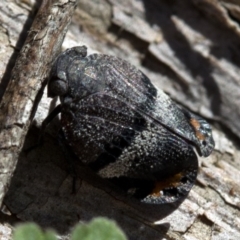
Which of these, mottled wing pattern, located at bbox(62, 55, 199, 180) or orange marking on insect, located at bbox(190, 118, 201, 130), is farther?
orange marking on insect, located at bbox(190, 118, 201, 130)

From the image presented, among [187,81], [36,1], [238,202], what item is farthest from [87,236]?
[187,81]

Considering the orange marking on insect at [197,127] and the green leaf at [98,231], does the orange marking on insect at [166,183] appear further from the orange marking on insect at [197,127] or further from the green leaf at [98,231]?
the green leaf at [98,231]

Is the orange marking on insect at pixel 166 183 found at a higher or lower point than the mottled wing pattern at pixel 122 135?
lower

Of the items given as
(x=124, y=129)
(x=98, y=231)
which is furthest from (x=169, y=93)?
(x=98, y=231)

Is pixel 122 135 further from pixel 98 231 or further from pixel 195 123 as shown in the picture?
pixel 98 231

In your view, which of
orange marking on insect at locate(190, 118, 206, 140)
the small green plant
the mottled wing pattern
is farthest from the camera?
orange marking on insect at locate(190, 118, 206, 140)

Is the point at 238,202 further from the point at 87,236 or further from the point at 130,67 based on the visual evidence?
the point at 87,236

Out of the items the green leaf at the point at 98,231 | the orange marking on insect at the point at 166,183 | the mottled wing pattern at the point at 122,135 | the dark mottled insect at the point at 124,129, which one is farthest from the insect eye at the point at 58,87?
the green leaf at the point at 98,231

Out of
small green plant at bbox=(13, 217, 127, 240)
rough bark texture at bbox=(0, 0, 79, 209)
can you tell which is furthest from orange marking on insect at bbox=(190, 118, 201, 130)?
small green plant at bbox=(13, 217, 127, 240)

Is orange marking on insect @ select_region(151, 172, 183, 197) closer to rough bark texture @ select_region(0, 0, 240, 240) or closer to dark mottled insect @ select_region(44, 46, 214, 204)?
dark mottled insect @ select_region(44, 46, 214, 204)

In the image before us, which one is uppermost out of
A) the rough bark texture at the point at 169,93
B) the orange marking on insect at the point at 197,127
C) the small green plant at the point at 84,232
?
the small green plant at the point at 84,232
